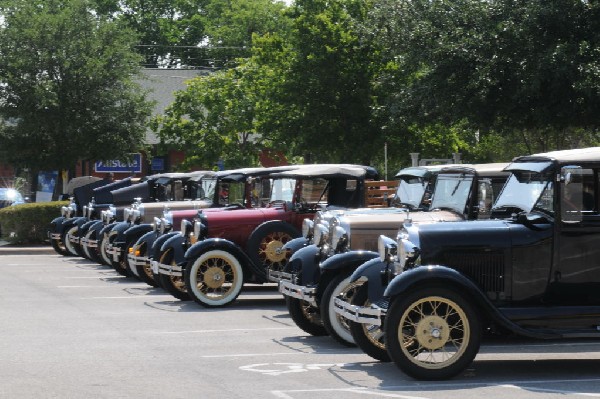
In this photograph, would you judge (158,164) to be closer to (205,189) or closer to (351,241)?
(205,189)

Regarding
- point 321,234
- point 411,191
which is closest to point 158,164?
point 411,191

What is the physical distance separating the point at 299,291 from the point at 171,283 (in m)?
5.17

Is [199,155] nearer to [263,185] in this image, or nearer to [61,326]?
[263,185]

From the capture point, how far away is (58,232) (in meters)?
29.8

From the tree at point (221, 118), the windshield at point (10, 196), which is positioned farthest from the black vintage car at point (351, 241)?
the windshield at point (10, 196)

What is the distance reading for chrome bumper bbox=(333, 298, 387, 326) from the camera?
10.4 metres

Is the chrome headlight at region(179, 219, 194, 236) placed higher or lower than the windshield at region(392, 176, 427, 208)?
lower

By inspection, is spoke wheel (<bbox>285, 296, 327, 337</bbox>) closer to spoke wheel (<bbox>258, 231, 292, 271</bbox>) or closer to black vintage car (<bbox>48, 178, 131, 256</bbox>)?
spoke wheel (<bbox>258, 231, 292, 271</bbox>)

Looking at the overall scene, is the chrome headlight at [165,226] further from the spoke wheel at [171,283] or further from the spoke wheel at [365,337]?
the spoke wheel at [365,337]

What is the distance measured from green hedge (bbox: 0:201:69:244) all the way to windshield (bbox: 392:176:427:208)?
19993mm

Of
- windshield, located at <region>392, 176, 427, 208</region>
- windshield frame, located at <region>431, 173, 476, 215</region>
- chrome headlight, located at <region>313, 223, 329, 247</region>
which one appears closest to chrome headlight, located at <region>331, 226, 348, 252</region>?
chrome headlight, located at <region>313, 223, 329, 247</region>

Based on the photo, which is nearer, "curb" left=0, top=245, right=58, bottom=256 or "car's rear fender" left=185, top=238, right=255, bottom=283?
Answer: "car's rear fender" left=185, top=238, right=255, bottom=283

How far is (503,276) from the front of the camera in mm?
10594

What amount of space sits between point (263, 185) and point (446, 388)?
31.5 ft
